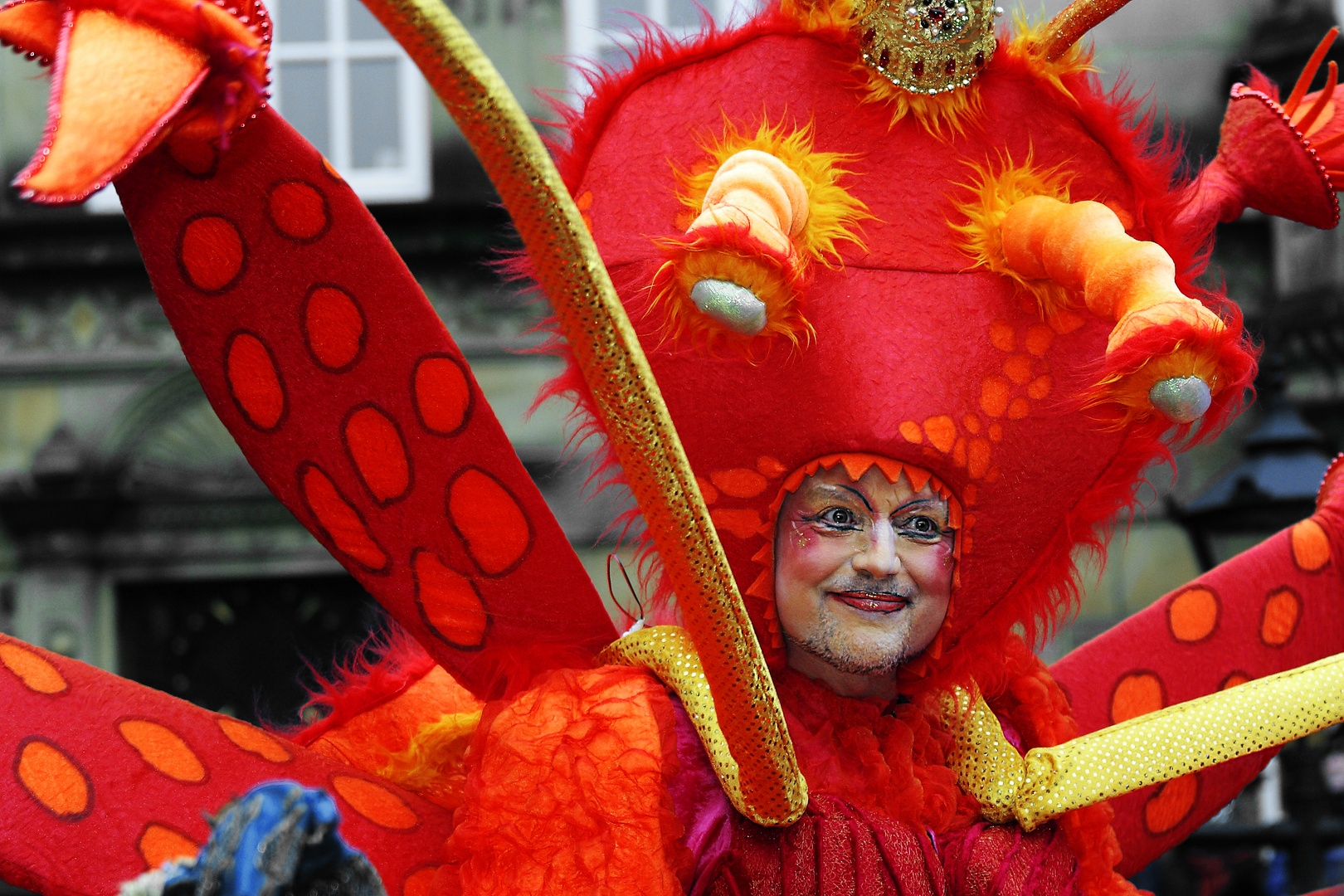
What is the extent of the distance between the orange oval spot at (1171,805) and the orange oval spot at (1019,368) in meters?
0.60

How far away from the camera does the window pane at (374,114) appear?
4840mm

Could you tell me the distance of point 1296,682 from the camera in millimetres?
1553

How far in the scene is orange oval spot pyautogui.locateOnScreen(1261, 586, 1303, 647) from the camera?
1.85 m

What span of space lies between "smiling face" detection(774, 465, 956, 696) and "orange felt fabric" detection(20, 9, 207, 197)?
2.34 feet

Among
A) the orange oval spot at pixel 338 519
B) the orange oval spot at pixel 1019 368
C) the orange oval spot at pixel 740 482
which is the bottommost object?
the orange oval spot at pixel 338 519

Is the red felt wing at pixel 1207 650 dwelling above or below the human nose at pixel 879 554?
below

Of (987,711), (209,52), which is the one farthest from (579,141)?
(987,711)

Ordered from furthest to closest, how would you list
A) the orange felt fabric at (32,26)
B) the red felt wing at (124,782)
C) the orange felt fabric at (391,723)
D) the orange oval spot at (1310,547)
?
the orange oval spot at (1310,547)
the orange felt fabric at (391,723)
the red felt wing at (124,782)
the orange felt fabric at (32,26)

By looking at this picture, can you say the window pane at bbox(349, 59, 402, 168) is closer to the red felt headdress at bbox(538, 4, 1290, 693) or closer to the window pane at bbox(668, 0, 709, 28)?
the window pane at bbox(668, 0, 709, 28)

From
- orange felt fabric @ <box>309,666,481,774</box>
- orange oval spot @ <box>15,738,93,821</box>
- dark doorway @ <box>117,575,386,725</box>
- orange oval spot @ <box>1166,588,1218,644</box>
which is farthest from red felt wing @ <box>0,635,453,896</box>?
dark doorway @ <box>117,575,386,725</box>

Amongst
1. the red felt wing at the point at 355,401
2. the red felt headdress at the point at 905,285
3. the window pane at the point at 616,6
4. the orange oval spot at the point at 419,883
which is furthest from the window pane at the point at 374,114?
the orange oval spot at the point at 419,883

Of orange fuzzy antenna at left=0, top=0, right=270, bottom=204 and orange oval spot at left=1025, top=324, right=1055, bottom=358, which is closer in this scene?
orange fuzzy antenna at left=0, top=0, right=270, bottom=204

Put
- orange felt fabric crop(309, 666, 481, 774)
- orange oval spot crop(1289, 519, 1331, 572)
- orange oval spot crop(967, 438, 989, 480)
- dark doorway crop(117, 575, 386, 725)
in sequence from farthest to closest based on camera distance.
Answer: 1. dark doorway crop(117, 575, 386, 725)
2. orange oval spot crop(1289, 519, 1331, 572)
3. orange felt fabric crop(309, 666, 481, 774)
4. orange oval spot crop(967, 438, 989, 480)

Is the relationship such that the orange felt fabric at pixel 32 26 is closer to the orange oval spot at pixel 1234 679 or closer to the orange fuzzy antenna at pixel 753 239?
the orange fuzzy antenna at pixel 753 239
